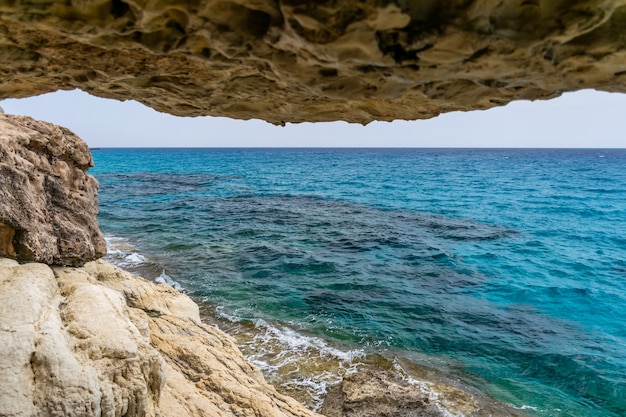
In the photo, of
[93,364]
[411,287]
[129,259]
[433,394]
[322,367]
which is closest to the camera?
[93,364]

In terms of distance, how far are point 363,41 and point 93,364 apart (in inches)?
172

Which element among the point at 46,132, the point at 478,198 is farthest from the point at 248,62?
Result: the point at 478,198

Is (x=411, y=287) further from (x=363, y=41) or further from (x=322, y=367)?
(x=363, y=41)

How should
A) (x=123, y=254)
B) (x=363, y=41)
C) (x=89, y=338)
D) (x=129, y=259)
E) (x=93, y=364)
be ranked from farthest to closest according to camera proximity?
(x=123, y=254)
(x=129, y=259)
(x=89, y=338)
(x=93, y=364)
(x=363, y=41)

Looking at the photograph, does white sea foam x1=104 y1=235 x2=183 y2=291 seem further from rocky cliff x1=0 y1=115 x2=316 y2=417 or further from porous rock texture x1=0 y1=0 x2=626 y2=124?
porous rock texture x1=0 y1=0 x2=626 y2=124

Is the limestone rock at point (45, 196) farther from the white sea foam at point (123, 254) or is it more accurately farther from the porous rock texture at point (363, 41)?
the white sea foam at point (123, 254)

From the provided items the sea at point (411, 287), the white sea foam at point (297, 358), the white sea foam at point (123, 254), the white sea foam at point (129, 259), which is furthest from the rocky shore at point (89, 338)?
the white sea foam at point (123, 254)

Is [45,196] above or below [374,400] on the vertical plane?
above

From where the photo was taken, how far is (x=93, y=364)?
14.5ft

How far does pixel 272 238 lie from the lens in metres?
25.2

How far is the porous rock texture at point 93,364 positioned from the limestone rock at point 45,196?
0.43 metres

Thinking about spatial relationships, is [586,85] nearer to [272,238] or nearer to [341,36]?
[341,36]

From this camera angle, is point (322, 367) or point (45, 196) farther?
point (322, 367)

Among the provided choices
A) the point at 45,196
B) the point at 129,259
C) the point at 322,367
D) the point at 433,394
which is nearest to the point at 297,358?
the point at 322,367
